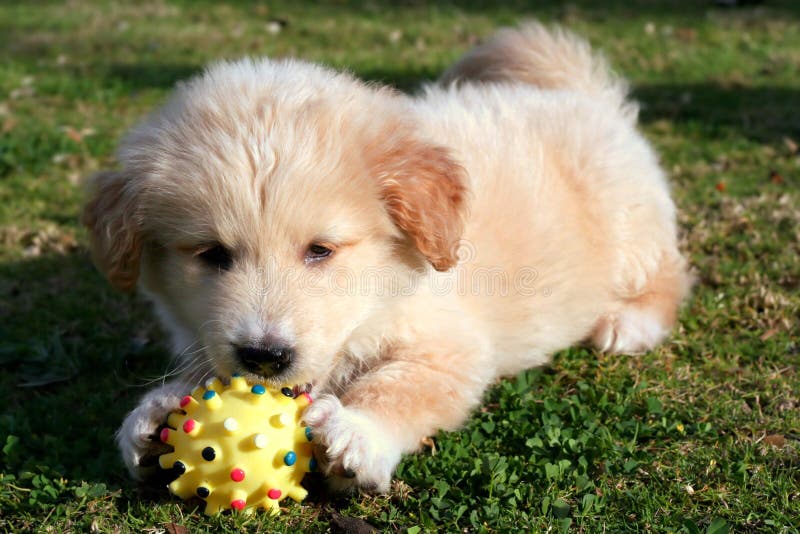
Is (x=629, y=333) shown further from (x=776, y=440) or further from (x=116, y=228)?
(x=116, y=228)

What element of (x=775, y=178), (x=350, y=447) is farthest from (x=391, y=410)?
(x=775, y=178)

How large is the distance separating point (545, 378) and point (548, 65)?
6.96 ft

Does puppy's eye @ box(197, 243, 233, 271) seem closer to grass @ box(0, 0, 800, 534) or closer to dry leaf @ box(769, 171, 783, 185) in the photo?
grass @ box(0, 0, 800, 534)

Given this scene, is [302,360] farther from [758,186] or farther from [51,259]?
[758,186]

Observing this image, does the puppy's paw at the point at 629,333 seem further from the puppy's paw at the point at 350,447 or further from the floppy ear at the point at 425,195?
the puppy's paw at the point at 350,447

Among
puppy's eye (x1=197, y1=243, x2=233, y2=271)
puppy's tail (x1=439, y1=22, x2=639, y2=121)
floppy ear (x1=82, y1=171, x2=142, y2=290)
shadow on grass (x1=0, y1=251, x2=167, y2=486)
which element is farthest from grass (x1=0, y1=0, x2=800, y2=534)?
puppy's tail (x1=439, y1=22, x2=639, y2=121)

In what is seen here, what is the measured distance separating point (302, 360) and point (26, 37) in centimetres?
883

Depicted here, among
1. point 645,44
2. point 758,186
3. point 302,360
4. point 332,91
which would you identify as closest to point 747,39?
point 645,44

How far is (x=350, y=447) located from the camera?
2.61 metres

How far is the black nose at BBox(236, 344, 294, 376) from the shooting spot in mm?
2496

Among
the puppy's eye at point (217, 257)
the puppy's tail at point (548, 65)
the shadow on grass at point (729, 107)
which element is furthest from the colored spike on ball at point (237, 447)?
the shadow on grass at point (729, 107)

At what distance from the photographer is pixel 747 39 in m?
9.32

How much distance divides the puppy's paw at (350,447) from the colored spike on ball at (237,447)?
60 millimetres

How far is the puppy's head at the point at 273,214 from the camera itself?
2.59m
